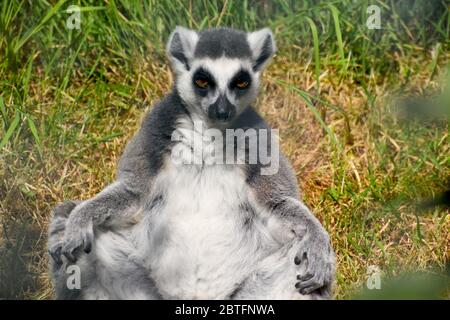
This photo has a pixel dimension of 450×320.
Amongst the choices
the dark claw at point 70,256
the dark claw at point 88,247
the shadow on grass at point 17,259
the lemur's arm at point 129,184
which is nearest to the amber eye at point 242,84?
the lemur's arm at point 129,184

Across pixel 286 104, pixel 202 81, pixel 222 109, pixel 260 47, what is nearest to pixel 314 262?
pixel 222 109

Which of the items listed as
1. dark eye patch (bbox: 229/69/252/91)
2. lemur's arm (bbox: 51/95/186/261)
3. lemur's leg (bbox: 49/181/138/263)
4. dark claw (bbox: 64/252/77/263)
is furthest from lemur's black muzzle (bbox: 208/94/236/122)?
dark claw (bbox: 64/252/77/263)

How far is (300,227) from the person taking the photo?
4133mm

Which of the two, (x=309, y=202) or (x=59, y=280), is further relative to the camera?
(x=309, y=202)

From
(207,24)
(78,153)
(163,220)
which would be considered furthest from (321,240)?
(207,24)

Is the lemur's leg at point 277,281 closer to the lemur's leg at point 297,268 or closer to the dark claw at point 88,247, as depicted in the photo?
the lemur's leg at point 297,268

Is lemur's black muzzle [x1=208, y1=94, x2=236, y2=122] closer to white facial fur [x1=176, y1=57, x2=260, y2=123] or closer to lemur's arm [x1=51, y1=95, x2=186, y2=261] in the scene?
white facial fur [x1=176, y1=57, x2=260, y2=123]

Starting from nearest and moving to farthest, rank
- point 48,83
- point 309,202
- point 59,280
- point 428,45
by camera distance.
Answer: point 59,280
point 309,202
point 48,83
point 428,45

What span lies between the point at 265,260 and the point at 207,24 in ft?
9.38

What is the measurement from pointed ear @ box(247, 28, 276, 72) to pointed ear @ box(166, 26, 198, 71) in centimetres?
35

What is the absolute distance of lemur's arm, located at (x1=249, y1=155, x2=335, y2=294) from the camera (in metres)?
3.92

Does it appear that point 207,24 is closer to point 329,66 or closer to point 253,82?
point 329,66

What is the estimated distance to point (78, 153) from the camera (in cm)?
582

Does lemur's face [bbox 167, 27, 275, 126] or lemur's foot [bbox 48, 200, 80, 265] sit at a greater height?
lemur's face [bbox 167, 27, 275, 126]
